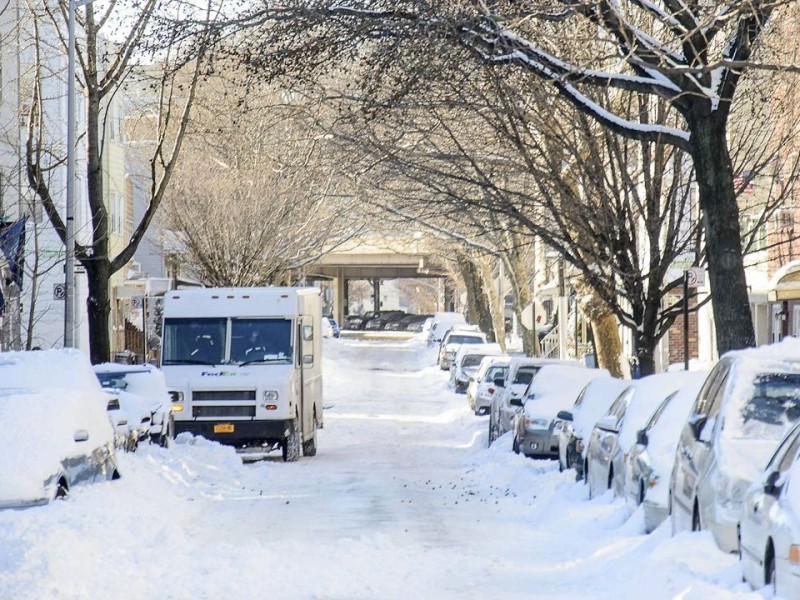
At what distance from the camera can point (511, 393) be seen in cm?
2802

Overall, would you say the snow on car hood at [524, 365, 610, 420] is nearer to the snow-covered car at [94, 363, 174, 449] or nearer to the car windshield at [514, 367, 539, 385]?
the car windshield at [514, 367, 539, 385]

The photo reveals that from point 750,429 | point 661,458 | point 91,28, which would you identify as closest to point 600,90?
point 91,28

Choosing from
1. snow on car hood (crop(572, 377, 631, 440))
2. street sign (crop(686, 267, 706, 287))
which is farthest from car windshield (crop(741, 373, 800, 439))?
street sign (crop(686, 267, 706, 287))

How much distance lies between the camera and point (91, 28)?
1071 inches

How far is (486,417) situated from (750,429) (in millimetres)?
28563

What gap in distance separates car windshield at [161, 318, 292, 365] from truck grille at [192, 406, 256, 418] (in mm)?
885

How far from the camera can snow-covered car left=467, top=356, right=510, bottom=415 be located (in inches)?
1527

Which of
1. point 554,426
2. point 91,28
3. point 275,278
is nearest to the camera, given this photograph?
point 554,426

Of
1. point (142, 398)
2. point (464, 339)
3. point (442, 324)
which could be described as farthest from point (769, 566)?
point (442, 324)

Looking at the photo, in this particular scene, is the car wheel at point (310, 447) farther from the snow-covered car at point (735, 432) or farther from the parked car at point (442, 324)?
the parked car at point (442, 324)

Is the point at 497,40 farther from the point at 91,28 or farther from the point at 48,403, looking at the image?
the point at 91,28

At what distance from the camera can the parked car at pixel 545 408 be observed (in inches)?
912

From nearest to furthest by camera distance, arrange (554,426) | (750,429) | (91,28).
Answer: (750,429) → (554,426) → (91,28)

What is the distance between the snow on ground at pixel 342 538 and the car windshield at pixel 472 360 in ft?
84.9
